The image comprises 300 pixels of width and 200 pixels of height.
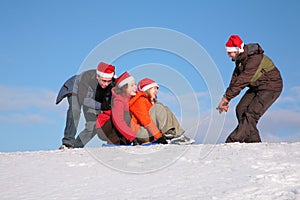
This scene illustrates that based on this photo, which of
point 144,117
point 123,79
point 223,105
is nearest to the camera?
point 223,105

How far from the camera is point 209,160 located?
4781 millimetres

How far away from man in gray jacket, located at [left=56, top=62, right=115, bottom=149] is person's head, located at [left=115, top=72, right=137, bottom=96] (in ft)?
0.60

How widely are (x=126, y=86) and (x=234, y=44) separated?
193cm

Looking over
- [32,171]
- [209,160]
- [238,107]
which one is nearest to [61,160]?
[32,171]

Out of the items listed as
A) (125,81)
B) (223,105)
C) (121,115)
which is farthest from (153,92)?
(223,105)

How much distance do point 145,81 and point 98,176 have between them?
338cm

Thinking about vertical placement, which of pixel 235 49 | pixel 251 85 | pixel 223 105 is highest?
pixel 235 49

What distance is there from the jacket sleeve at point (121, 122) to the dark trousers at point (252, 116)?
1576mm

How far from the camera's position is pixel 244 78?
678 cm

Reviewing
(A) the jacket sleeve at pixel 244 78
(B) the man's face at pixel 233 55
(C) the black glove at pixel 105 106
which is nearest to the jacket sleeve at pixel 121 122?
(C) the black glove at pixel 105 106

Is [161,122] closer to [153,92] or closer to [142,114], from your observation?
[142,114]

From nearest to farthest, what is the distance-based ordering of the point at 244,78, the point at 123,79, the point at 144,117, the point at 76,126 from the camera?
the point at 244,78 → the point at 144,117 → the point at 76,126 → the point at 123,79

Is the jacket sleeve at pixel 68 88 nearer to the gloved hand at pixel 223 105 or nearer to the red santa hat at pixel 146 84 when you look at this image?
the red santa hat at pixel 146 84

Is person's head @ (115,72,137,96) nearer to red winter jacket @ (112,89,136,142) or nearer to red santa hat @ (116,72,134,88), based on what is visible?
red santa hat @ (116,72,134,88)
